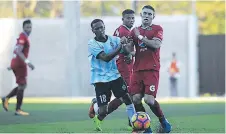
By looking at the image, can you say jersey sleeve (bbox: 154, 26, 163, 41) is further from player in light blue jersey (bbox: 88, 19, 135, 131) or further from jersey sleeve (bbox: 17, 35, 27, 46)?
jersey sleeve (bbox: 17, 35, 27, 46)

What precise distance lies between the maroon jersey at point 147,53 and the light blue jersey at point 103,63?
1.14 feet

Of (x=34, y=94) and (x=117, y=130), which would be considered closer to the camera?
(x=117, y=130)

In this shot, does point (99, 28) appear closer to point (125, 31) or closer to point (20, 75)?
point (125, 31)

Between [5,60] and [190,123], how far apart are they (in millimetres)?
17863

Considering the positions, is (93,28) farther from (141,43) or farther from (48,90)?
(48,90)

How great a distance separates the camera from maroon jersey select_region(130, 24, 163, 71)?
37.6 ft

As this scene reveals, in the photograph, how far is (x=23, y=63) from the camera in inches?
687

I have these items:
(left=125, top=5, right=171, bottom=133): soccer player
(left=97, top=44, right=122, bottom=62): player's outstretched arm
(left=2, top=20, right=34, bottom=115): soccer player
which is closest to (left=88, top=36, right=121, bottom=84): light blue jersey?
(left=97, top=44, right=122, bottom=62): player's outstretched arm

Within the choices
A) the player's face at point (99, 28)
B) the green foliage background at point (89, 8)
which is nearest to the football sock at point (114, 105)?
the player's face at point (99, 28)

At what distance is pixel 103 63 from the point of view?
37.8 feet

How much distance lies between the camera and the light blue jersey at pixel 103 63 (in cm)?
1137

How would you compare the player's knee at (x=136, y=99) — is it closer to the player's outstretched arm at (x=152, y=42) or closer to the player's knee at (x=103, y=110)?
the player's knee at (x=103, y=110)

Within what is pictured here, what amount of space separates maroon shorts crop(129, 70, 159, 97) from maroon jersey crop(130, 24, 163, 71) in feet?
0.27

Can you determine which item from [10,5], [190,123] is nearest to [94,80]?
[190,123]
